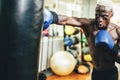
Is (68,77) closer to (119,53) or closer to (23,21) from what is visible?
(119,53)

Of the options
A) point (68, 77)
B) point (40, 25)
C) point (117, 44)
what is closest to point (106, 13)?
point (117, 44)

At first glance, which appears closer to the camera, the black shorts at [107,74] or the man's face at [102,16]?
the man's face at [102,16]

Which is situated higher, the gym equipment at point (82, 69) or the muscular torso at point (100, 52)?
the muscular torso at point (100, 52)

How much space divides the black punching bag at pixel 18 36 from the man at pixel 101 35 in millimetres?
1149

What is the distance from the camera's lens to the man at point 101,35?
226 centimetres

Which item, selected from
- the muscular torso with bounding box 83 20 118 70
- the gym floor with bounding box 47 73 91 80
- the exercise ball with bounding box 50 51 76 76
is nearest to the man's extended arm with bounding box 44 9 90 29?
the muscular torso with bounding box 83 20 118 70

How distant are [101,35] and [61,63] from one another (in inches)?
92.0

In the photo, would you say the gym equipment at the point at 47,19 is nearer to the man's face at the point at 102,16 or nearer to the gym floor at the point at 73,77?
the man's face at the point at 102,16

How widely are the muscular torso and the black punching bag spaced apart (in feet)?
4.81

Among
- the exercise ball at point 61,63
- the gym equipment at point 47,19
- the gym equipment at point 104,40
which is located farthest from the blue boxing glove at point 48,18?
the exercise ball at point 61,63

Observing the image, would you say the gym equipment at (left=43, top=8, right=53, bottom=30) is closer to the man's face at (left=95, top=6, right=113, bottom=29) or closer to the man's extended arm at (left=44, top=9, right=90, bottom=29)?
the man's extended arm at (left=44, top=9, right=90, bottom=29)

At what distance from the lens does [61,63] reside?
14.4ft

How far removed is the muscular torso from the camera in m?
2.36

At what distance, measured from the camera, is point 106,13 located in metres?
2.31
